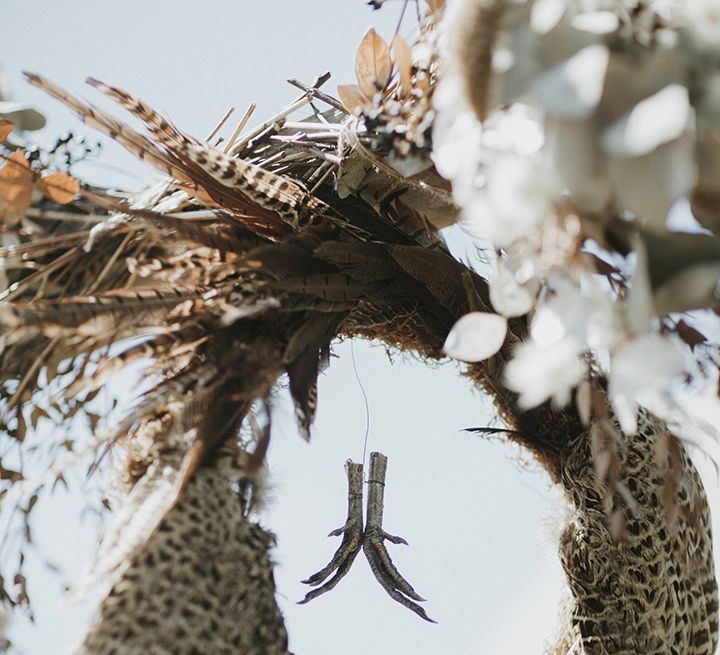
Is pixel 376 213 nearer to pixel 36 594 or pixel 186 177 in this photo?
pixel 186 177

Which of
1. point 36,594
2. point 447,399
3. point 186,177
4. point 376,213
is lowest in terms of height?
point 36,594

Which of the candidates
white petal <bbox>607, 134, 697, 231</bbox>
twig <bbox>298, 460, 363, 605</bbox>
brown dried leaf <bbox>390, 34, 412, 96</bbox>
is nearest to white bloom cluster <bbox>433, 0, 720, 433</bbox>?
white petal <bbox>607, 134, 697, 231</bbox>

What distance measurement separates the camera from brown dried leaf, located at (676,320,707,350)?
0.50 metres

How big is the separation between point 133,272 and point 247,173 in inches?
4.6

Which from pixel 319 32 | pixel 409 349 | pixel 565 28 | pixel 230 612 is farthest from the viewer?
pixel 319 32

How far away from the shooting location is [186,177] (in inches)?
25.9

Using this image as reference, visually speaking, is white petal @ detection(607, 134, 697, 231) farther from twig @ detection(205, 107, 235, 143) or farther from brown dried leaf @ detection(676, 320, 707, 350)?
twig @ detection(205, 107, 235, 143)

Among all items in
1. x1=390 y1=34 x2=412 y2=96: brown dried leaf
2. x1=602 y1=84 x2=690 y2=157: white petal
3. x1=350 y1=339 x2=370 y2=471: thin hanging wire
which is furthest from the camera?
x1=350 y1=339 x2=370 y2=471: thin hanging wire

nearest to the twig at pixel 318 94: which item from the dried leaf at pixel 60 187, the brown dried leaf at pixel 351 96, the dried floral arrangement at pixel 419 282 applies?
the dried floral arrangement at pixel 419 282

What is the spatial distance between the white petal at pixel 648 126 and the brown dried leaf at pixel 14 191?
15.2 inches

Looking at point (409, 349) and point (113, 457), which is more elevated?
point (409, 349)

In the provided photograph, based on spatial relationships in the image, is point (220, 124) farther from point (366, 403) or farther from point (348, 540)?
point (348, 540)

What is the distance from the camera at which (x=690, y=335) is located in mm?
501

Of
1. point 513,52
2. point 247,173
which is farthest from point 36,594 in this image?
point 513,52
